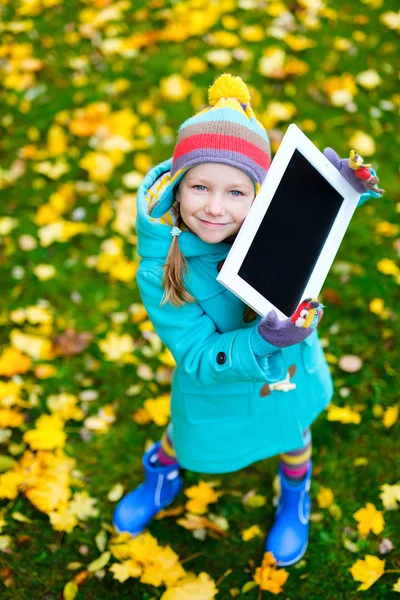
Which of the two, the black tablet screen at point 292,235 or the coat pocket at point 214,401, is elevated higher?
the black tablet screen at point 292,235

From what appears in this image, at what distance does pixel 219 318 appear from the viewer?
177 centimetres

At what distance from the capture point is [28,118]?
4.10 meters

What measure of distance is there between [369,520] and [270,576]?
46 centimetres

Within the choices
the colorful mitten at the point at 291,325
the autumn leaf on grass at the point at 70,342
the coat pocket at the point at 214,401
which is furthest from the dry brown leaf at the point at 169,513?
the colorful mitten at the point at 291,325

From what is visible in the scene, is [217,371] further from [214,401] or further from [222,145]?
[222,145]

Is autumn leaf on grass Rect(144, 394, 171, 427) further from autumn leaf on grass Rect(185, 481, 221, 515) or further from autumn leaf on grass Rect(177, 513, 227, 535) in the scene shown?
autumn leaf on grass Rect(177, 513, 227, 535)

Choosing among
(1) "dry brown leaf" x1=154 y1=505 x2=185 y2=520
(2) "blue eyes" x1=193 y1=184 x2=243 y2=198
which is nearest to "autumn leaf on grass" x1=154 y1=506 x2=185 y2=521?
(1) "dry brown leaf" x1=154 y1=505 x2=185 y2=520

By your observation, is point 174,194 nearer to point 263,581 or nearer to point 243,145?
point 243,145

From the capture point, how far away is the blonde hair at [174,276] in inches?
64.6

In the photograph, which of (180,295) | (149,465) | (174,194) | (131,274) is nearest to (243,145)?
(174,194)

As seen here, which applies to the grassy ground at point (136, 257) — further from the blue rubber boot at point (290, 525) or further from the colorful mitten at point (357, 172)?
the colorful mitten at point (357, 172)

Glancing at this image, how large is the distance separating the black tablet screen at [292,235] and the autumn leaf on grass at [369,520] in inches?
47.1

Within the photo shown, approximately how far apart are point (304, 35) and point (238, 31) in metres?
0.50

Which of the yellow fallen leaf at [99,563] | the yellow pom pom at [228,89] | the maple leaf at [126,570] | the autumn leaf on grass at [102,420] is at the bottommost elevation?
the yellow fallen leaf at [99,563]
